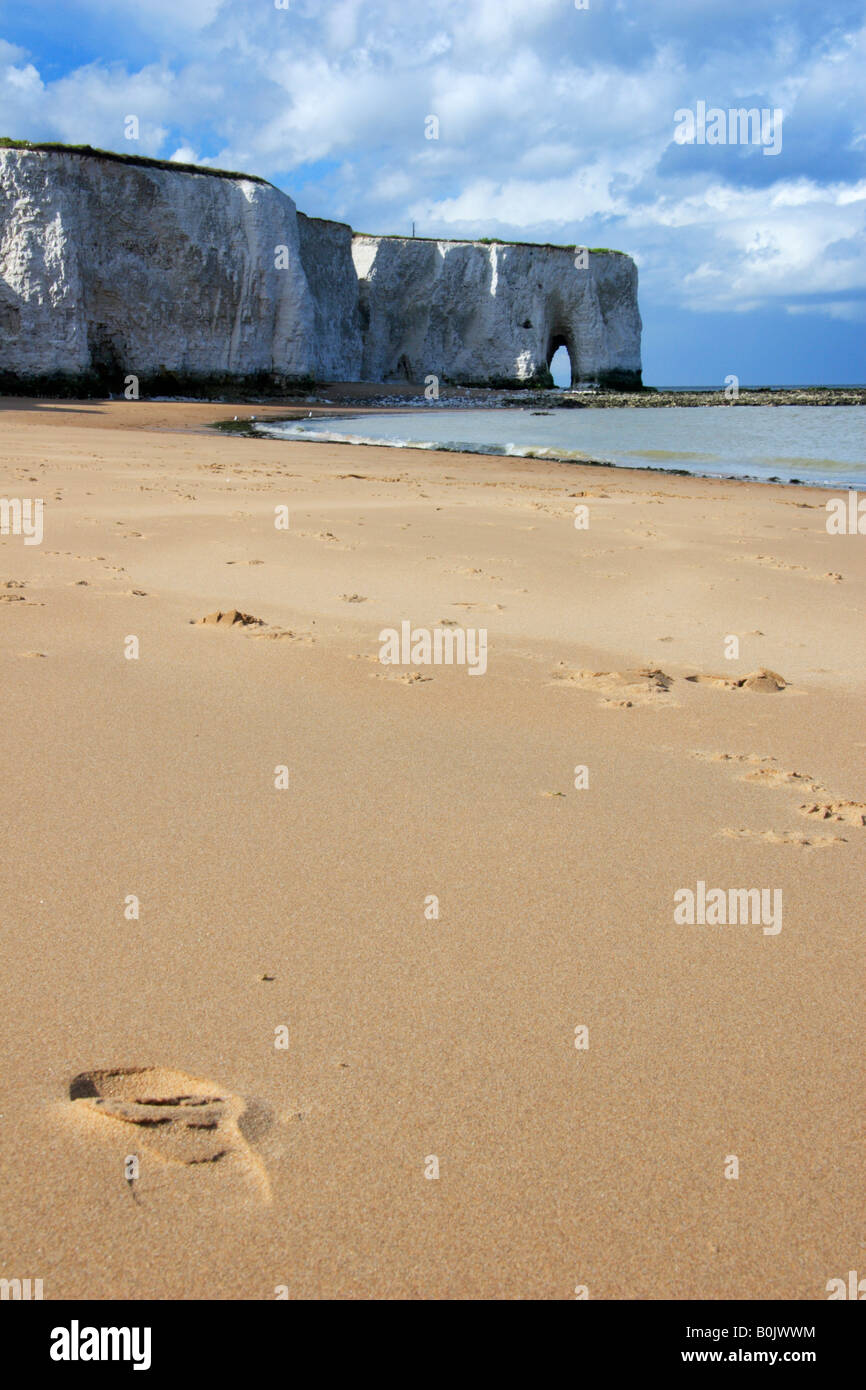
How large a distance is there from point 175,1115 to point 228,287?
38168 millimetres

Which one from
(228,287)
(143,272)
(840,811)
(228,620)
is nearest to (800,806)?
(840,811)

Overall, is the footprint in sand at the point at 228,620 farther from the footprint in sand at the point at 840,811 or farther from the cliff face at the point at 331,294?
the cliff face at the point at 331,294

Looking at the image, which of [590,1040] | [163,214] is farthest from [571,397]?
[590,1040]

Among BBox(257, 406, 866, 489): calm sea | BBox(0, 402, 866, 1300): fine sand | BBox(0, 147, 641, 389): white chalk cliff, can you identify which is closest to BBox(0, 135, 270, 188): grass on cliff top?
BBox(0, 147, 641, 389): white chalk cliff

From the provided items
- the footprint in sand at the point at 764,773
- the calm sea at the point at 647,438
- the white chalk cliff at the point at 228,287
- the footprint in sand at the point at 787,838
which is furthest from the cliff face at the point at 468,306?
the footprint in sand at the point at 787,838

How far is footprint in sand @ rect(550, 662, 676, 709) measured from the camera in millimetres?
4434

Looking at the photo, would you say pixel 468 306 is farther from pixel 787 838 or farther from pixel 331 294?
pixel 787 838

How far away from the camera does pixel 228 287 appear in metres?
36.2

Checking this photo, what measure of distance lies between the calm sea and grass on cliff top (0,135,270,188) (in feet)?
38.7

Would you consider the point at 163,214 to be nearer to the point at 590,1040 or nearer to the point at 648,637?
the point at 648,637

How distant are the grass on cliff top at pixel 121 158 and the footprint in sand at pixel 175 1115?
115ft

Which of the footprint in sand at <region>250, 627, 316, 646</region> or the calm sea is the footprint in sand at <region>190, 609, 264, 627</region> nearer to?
the footprint in sand at <region>250, 627, 316, 646</region>

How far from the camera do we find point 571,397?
47.2m

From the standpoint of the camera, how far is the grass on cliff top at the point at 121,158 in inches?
1208
